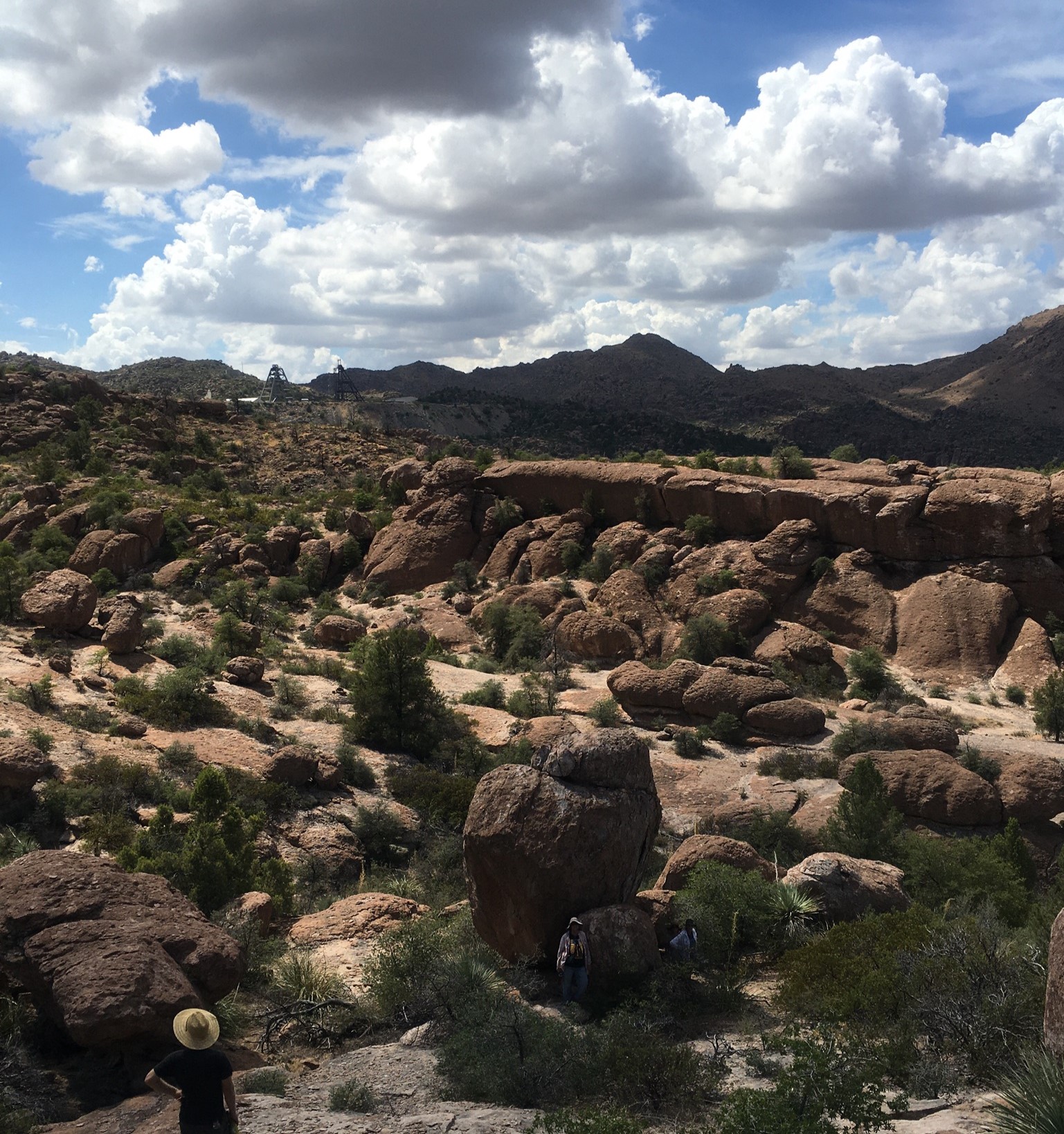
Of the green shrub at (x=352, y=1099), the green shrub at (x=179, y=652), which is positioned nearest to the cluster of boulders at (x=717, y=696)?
the green shrub at (x=179, y=652)

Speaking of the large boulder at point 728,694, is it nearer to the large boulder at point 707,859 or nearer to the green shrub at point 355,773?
the green shrub at point 355,773

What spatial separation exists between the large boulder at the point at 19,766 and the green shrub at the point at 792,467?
26.9m

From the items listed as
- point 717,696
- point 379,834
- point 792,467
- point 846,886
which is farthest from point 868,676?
point 379,834

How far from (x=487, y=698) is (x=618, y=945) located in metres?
16.5

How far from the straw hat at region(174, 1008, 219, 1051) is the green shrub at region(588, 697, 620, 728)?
18.4 m

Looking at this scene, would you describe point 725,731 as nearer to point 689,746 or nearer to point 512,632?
point 689,746

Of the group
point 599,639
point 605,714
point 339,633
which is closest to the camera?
point 605,714

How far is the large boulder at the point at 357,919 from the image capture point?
496 inches

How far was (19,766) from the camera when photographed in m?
15.4

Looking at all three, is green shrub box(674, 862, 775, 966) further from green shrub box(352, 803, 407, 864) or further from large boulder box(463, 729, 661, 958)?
green shrub box(352, 803, 407, 864)

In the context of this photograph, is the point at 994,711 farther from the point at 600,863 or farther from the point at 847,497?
the point at 600,863

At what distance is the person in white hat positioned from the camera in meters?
9.70

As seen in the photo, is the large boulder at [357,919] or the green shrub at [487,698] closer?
the large boulder at [357,919]

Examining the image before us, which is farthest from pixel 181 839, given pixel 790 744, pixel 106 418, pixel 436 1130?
pixel 106 418
